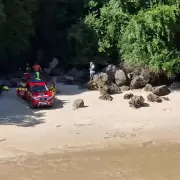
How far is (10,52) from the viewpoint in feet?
92.4

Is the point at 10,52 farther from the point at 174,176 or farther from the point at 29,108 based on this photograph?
the point at 174,176

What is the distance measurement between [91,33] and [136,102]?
830cm

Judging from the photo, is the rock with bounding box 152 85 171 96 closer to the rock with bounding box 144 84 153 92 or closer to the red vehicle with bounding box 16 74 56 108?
the rock with bounding box 144 84 153 92

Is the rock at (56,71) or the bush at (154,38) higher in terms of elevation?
the bush at (154,38)

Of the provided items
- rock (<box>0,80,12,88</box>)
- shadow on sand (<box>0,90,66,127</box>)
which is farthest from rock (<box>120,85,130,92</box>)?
rock (<box>0,80,12,88</box>)

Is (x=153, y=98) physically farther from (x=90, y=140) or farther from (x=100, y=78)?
(x=90, y=140)

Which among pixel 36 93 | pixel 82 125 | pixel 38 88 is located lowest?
pixel 82 125

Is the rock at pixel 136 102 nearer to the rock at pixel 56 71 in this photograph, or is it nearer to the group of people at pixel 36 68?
the group of people at pixel 36 68

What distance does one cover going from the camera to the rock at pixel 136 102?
21.2 m

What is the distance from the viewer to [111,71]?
85.1ft

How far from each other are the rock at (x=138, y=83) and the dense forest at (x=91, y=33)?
929mm

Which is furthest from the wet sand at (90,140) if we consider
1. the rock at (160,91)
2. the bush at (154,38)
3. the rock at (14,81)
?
the rock at (14,81)

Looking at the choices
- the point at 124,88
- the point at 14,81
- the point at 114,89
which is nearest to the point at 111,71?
the point at 124,88

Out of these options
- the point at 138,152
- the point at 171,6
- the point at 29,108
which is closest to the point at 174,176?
the point at 138,152
